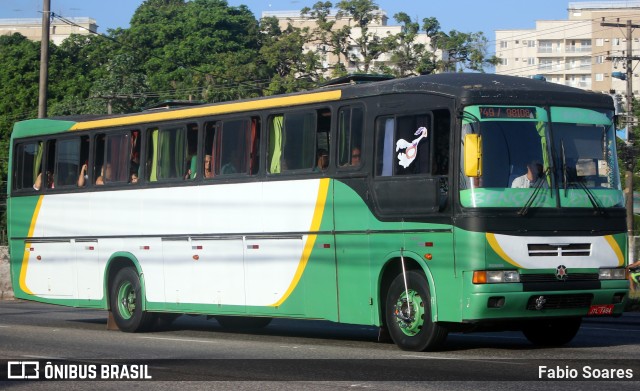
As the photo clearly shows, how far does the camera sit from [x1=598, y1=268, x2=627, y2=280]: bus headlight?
→ 15.7 metres

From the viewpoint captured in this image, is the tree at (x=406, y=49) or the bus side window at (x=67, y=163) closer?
the bus side window at (x=67, y=163)

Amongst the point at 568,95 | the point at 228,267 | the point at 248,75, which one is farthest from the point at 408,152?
the point at 248,75

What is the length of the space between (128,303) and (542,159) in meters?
9.13

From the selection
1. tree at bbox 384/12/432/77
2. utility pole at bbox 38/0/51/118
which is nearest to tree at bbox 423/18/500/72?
tree at bbox 384/12/432/77

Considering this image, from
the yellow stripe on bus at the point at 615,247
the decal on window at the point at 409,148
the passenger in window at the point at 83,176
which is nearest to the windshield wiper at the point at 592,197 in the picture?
the yellow stripe on bus at the point at 615,247

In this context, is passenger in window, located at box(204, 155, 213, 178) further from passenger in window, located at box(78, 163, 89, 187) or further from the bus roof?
passenger in window, located at box(78, 163, 89, 187)

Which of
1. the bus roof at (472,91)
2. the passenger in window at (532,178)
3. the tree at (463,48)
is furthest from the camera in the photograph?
the tree at (463,48)

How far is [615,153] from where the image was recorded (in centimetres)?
1617

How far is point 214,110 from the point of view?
2006cm

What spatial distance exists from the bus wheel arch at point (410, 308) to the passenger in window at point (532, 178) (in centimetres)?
159

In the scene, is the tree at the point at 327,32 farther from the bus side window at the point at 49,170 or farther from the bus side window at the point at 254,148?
the bus side window at the point at 254,148

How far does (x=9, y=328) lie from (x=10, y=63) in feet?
258

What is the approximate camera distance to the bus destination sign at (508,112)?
1534 centimetres

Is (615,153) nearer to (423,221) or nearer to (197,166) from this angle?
(423,221)
